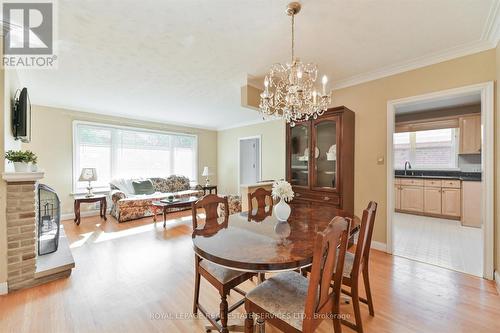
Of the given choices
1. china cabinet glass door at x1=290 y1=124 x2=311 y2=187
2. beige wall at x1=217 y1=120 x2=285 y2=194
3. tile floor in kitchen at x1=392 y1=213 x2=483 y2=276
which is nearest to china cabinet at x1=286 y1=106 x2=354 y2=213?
china cabinet glass door at x1=290 y1=124 x2=311 y2=187

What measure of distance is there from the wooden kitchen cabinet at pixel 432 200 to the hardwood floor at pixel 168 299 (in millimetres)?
2812

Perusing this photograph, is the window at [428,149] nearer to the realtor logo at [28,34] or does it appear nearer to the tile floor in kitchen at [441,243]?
the tile floor in kitchen at [441,243]

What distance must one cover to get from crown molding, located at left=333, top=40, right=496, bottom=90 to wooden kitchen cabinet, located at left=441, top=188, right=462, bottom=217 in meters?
3.27

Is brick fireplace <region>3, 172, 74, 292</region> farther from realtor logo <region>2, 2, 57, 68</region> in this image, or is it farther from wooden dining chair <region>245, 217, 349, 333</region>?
wooden dining chair <region>245, 217, 349, 333</region>

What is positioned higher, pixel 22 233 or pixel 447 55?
pixel 447 55

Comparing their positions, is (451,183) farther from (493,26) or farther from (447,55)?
(493,26)

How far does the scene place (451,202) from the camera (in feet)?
14.9

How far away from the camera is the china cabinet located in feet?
9.78

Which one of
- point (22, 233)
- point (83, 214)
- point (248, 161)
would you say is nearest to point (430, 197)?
point (248, 161)

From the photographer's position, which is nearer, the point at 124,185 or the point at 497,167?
the point at 497,167

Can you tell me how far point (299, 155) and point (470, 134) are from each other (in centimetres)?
405

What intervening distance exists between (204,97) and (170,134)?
2731 millimetres

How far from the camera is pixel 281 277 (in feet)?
4.85

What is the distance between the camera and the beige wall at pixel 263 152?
19.0ft
